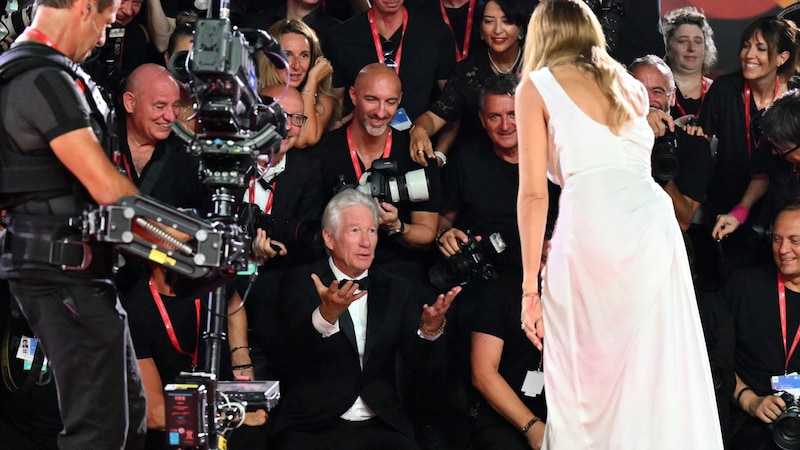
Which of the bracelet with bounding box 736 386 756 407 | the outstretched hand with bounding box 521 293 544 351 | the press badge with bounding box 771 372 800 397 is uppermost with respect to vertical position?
the outstretched hand with bounding box 521 293 544 351

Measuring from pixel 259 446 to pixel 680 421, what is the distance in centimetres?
188

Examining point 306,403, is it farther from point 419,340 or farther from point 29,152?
point 29,152

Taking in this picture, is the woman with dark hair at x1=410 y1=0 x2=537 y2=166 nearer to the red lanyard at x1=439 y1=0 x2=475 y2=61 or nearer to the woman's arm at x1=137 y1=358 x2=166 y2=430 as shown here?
the red lanyard at x1=439 y1=0 x2=475 y2=61

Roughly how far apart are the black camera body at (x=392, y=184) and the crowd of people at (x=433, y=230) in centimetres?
1

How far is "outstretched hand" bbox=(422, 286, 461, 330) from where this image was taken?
16.4 feet

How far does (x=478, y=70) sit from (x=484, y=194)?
0.80 m

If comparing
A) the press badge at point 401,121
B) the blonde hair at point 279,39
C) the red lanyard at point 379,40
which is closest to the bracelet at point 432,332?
the press badge at point 401,121

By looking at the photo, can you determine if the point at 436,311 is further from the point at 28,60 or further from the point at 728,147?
the point at 728,147

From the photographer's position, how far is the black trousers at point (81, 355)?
370 cm

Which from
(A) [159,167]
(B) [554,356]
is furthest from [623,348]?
(A) [159,167]

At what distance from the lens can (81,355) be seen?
146 inches

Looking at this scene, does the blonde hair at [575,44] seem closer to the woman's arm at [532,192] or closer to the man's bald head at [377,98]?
the woman's arm at [532,192]

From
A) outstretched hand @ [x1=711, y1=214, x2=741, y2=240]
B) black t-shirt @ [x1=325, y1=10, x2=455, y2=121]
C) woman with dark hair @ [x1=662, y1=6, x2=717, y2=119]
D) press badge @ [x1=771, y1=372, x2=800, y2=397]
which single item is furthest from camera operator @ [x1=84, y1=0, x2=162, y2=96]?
press badge @ [x1=771, y1=372, x2=800, y2=397]

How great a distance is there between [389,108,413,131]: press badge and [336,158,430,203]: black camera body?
575 millimetres
